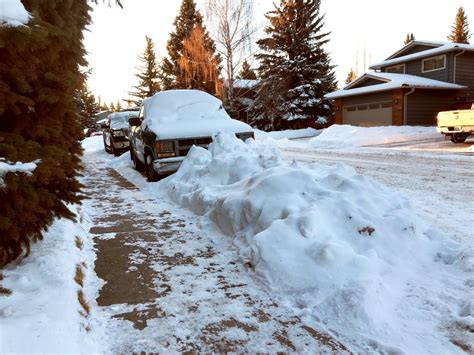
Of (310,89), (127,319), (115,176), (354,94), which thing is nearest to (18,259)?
(127,319)

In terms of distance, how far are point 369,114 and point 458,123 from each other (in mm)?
11615

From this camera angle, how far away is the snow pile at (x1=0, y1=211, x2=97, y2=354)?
2059mm

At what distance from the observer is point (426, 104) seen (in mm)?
24203

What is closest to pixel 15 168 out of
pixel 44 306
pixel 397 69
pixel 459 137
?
pixel 44 306

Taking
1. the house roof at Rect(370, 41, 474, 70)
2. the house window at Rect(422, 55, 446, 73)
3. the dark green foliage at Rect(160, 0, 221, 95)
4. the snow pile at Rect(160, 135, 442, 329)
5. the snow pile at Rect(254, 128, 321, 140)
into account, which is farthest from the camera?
the dark green foliage at Rect(160, 0, 221, 95)

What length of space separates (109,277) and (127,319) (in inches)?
32.7

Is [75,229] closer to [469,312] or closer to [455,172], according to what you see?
[469,312]

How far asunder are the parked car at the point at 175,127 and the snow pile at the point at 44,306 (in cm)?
445

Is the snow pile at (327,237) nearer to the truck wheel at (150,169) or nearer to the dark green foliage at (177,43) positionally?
the truck wheel at (150,169)

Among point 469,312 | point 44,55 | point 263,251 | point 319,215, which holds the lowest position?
point 469,312

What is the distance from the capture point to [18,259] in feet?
10.0

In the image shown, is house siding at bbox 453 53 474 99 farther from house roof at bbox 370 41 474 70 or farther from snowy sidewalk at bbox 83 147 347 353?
snowy sidewalk at bbox 83 147 347 353

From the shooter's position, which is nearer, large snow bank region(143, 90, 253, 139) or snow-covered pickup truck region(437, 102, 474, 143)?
large snow bank region(143, 90, 253, 139)

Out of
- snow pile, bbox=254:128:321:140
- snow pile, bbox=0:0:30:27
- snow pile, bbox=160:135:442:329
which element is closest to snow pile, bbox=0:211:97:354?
snow pile, bbox=160:135:442:329
